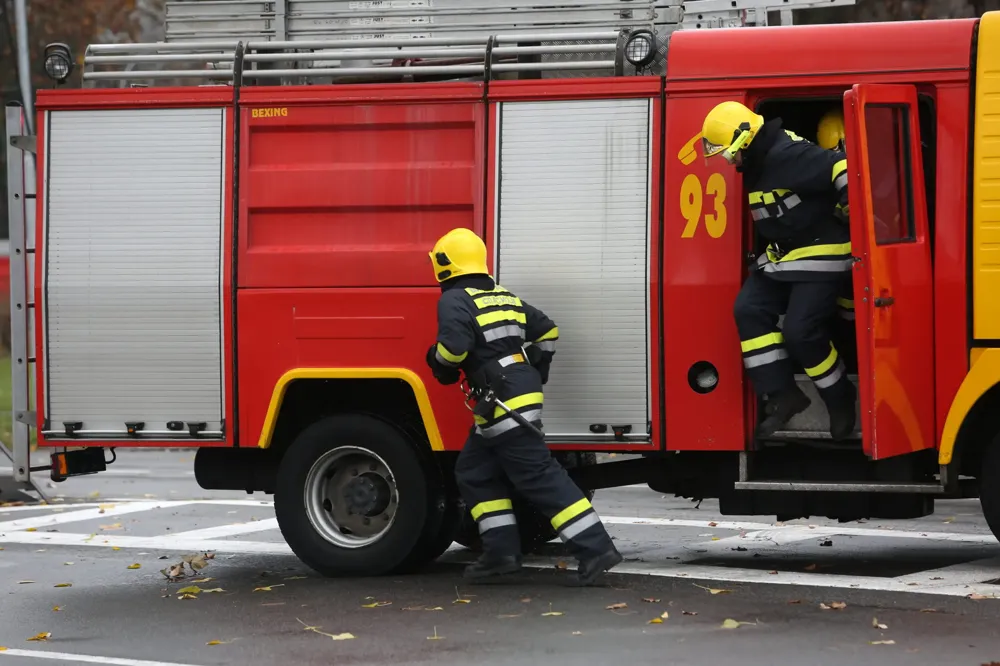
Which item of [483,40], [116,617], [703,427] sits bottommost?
[116,617]

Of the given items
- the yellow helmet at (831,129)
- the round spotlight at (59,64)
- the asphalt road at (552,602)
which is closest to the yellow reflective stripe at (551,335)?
the asphalt road at (552,602)

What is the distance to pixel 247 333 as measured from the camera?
28.6 ft

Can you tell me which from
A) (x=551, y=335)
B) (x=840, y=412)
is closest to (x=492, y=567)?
(x=551, y=335)

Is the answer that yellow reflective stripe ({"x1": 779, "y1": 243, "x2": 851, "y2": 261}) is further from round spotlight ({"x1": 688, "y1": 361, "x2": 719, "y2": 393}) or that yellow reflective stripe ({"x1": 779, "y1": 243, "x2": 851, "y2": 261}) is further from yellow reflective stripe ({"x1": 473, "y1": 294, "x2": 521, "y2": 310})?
yellow reflective stripe ({"x1": 473, "y1": 294, "x2": 521, "y2": 310})

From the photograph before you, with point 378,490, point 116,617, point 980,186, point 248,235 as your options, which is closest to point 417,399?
point 378,490

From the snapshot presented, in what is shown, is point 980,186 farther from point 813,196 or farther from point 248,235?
point 248,235

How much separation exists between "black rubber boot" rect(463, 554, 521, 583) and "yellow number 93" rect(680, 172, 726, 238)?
1.83 m

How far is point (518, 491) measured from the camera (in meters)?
8.33

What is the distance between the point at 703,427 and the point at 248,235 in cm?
261

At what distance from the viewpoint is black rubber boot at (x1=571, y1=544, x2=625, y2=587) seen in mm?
8102

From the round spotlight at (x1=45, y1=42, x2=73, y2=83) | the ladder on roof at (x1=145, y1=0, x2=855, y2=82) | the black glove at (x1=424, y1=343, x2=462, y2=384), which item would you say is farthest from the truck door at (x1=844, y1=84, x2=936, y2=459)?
the round spotlight at (x1=45, y1=42, x2=73, y2=83)

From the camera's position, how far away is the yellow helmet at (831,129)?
8.31m

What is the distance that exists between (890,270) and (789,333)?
57cm

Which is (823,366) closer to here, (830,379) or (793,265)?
(830,379)
